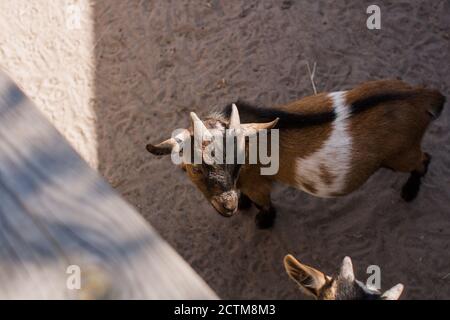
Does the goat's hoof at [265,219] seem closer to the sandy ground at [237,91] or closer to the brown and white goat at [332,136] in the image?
the sandy ground at [237,91]

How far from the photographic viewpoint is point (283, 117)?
126 inches

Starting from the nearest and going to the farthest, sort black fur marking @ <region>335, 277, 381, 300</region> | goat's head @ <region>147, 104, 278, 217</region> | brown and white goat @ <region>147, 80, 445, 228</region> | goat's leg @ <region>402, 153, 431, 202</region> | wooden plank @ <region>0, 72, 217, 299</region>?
wooden plank @ <region>0, 72, 217, 299</region> < black fur marking @ <region>335, 277, 381, 300</region> < goat's head @ <region>147, 104, 278, 217</region> < brown and white goat @ <region>147, 80, 445, 228</region> < goat's leg @ <region>402, 153, 431, 202</region>

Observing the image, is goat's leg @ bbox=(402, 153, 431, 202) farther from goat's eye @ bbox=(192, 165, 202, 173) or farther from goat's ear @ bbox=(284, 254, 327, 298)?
goat's eye @ bbox=(192, 165, 202, 173)

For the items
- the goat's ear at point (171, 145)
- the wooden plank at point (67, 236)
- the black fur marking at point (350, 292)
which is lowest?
the black fur marking at point (350, 292)

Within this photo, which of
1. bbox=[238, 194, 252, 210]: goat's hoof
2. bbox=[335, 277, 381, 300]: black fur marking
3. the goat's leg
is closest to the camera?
bbox=[335, 277, 381, 300]: black fur marking

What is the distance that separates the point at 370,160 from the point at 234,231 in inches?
49.3

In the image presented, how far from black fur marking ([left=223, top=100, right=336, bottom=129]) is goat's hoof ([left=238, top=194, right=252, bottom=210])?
81cm

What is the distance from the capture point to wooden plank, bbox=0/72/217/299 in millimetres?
741

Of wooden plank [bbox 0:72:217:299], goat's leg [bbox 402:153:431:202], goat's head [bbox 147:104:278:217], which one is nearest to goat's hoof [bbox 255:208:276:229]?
goat's head [bbox 147:104:278:217]

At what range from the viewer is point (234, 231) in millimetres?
3902

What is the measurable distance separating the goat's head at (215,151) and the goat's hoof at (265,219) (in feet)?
2.45

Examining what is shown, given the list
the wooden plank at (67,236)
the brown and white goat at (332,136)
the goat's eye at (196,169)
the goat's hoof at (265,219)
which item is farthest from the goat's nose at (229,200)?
Answer: the wooden plank at (67,236)

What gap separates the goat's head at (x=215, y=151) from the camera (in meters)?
2.91

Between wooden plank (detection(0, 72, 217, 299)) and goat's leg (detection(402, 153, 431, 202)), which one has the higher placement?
wooden plank (detection(0, 72, 217, 299))
